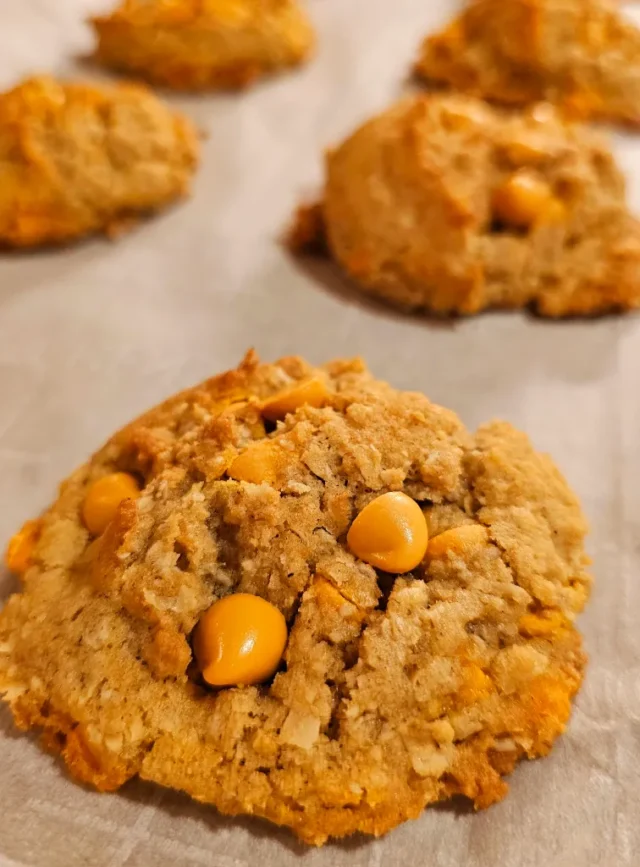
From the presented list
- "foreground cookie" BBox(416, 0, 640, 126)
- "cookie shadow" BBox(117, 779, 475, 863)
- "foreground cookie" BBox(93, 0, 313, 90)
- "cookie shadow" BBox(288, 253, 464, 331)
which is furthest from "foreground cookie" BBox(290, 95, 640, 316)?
"cookie shadow" BBox(117, 779, 475, 863)

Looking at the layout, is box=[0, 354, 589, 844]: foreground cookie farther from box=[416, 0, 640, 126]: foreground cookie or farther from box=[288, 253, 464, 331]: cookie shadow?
box=[416, 0, 640, 126]: foreground cookie

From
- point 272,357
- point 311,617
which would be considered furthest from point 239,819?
point 272,357

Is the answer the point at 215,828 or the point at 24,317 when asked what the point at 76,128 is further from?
the point at 215,828

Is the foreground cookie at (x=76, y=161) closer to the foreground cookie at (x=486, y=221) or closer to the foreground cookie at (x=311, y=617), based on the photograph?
the foreground cookie at (x=486, y=221)

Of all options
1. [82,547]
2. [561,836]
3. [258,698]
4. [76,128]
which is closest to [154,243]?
[76,128]

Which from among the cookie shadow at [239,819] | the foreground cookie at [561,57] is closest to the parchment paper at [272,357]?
the cookie shadow at [239,819]

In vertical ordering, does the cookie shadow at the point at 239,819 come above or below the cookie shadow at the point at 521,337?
below
